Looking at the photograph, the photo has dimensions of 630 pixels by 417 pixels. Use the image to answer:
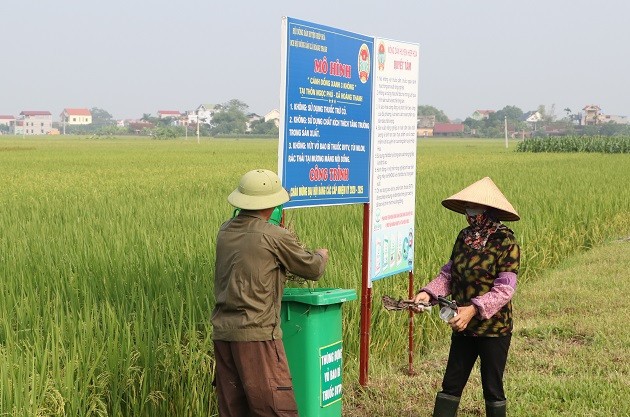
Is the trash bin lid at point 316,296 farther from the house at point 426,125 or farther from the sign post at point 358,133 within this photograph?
the house at point 426,125

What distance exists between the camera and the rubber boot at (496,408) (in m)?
4.80

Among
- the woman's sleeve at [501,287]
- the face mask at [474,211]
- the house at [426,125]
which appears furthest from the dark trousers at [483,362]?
the house at [426,125]

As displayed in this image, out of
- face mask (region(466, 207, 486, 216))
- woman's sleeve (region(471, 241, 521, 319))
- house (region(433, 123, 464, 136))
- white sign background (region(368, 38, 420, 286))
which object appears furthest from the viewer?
house (region(433, 123, 464, 136))

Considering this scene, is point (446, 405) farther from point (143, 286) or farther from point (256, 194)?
point (143, 286)

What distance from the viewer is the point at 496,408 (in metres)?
4.81

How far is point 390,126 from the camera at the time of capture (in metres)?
6.38

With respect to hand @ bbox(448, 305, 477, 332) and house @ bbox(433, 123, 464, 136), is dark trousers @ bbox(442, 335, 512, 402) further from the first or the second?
house @ bbox(433, 123, 464, 136)

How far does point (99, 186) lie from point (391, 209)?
1446cm

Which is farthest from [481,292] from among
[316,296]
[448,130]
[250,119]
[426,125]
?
[426,125]

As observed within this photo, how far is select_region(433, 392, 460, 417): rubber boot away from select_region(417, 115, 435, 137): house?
177323 millimetres

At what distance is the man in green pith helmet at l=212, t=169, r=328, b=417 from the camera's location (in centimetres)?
407

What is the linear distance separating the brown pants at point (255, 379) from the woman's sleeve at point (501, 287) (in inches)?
38.3

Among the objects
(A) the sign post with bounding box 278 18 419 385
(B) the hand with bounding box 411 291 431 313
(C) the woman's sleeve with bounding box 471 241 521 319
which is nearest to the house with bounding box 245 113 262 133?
(A) the sign post with bounding box 278 18 419 385

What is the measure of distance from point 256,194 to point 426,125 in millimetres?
193359
